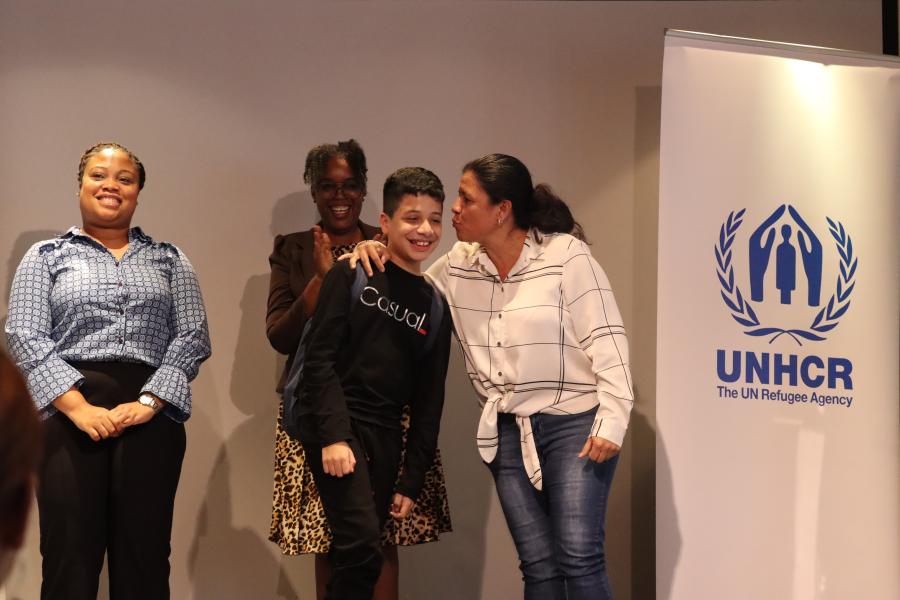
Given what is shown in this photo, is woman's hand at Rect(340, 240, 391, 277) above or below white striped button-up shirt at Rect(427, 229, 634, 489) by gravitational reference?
above

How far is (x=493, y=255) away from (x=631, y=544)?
5.74ft

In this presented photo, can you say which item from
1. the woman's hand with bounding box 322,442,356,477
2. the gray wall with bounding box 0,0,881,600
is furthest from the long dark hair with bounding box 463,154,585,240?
the gray wall with bounding box 0,0,881,600

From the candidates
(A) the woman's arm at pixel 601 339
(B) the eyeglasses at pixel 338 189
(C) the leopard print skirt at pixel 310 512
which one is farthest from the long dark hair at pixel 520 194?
(C) the leopard print skirt at pixel 310 512

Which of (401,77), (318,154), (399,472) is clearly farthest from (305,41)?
(399,472)

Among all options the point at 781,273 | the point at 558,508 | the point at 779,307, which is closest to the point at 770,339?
the point at 779,307

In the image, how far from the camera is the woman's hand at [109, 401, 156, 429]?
2906 millimetres

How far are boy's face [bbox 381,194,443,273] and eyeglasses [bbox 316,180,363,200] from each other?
0.60m

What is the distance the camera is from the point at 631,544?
4199 millimetres

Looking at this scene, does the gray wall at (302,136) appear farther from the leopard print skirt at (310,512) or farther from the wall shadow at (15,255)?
the leopard print skirt at (310,512)

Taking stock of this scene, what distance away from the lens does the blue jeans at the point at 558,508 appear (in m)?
2.94

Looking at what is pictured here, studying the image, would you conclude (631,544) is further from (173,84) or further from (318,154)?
(173,84)

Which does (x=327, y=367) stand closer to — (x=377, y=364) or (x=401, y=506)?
(x=377, y=364)

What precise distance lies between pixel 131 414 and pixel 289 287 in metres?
0.81

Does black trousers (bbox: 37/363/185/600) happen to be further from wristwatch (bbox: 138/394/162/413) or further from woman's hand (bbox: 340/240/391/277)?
woman's hand (bbox: 340/240/391/277)
